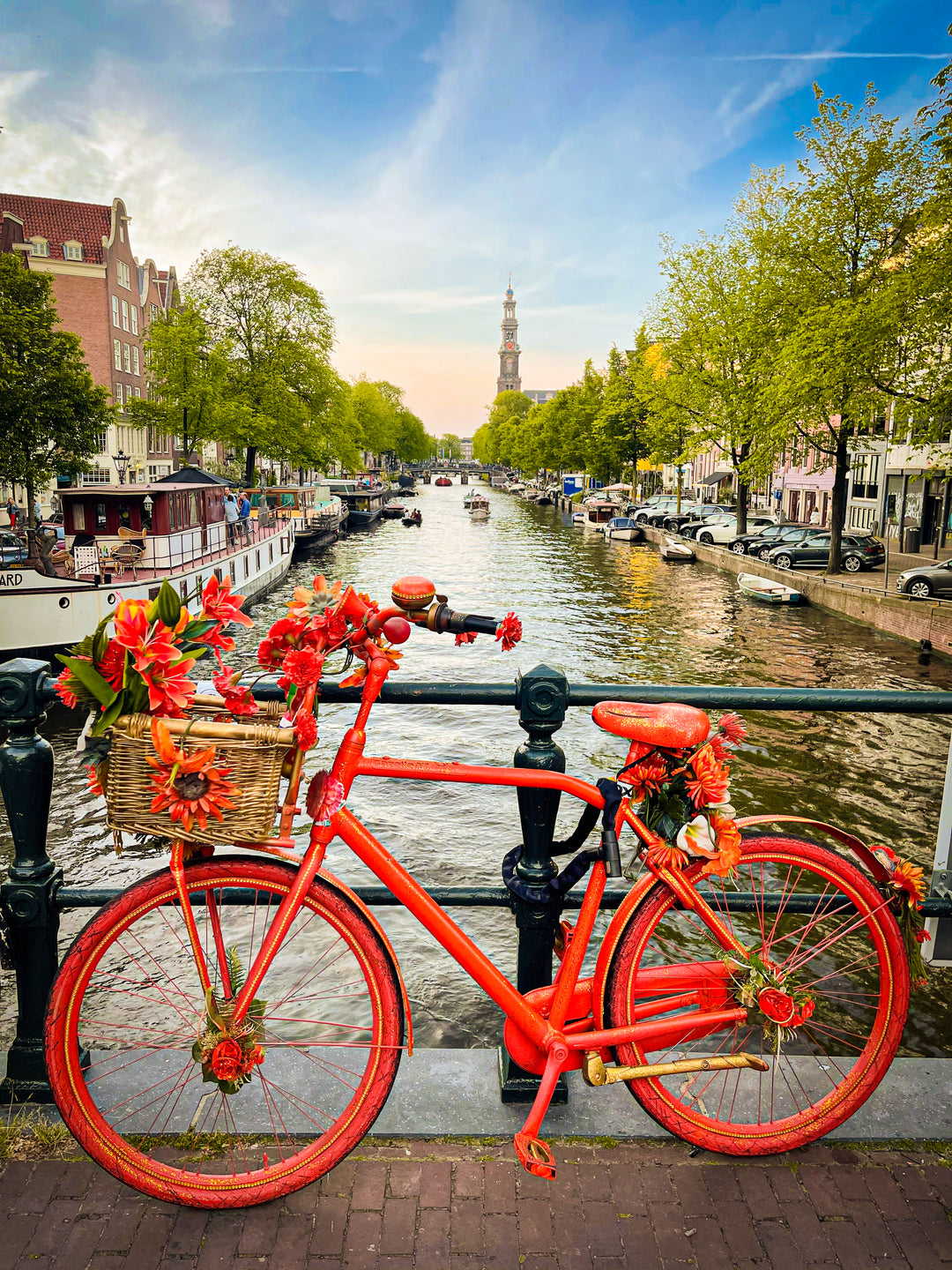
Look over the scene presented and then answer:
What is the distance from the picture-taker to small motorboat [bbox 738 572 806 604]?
27.6m

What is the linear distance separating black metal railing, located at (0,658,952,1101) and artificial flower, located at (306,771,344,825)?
0.28 meters

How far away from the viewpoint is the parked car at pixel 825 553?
30266 mm

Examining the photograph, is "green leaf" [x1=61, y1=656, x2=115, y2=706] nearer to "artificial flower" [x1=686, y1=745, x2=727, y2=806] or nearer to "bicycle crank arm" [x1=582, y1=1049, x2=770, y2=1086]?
"artificial flower" [x1=686, y1=745, x2=727, y2=806]

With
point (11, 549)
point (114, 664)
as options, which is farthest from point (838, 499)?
point (114, 664)

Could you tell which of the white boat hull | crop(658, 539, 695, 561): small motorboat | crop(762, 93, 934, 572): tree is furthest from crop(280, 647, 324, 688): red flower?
crop(658, 539, 695, 561): small motorboat

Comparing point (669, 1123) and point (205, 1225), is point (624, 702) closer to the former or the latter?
point (669, 1123)

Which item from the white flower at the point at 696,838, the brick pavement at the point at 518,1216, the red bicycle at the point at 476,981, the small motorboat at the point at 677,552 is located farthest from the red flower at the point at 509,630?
the small motorboat at the point at 677,552

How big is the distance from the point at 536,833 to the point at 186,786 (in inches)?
37.6

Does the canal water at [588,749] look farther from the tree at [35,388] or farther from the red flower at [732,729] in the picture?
the tree at [35,388]

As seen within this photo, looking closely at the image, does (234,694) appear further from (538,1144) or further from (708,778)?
(538,1144)

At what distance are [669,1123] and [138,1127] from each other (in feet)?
4.56

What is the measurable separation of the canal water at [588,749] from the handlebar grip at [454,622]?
0.31 meters

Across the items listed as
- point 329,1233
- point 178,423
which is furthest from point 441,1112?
point 178,423

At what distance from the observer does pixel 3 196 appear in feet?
179
